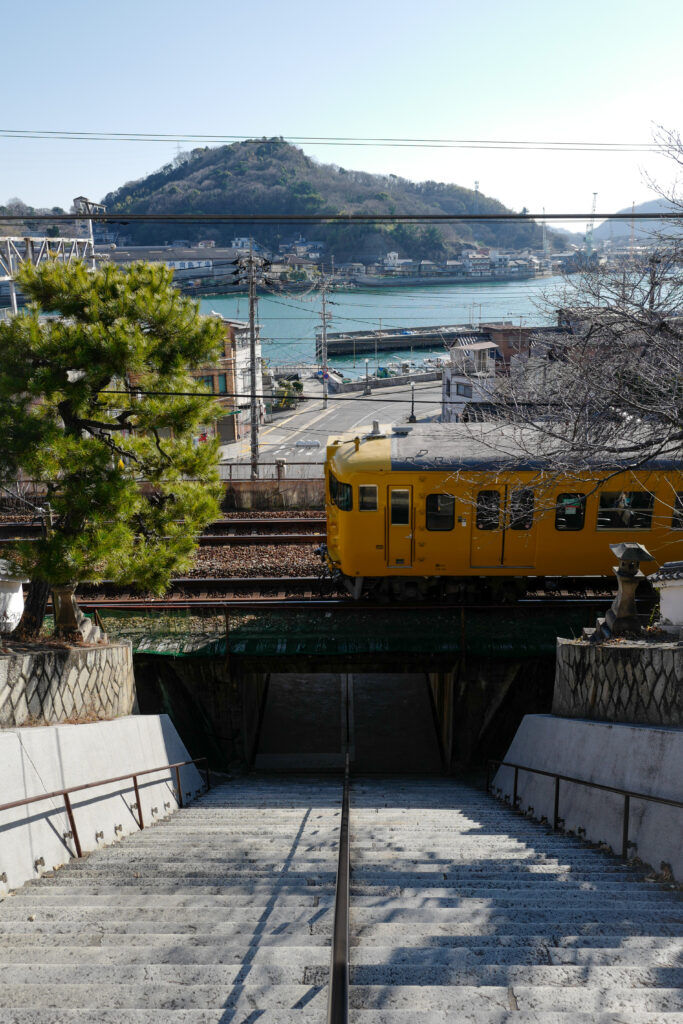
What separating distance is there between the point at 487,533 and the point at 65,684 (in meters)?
6.97

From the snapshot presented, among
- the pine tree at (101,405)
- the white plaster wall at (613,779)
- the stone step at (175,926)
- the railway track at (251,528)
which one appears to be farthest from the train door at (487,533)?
the stone step at (175,926)

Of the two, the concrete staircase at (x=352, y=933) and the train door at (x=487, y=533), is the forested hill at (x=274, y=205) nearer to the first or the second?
the train door at (x=487, y=533)

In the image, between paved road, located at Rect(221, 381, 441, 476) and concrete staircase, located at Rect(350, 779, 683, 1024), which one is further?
paved road, located at Rect(221, 381, 441, 476)

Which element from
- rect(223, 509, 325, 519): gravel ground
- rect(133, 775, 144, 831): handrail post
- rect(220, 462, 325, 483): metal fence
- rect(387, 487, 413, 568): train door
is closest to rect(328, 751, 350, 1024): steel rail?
rect(133, 775, 144, 831): handrail post

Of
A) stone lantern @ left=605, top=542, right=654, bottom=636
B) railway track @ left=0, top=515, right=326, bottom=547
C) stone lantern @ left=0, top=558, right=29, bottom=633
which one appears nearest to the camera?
stone lantern @ left=605, top=542, right=654, bottom=636

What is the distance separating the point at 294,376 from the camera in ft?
244

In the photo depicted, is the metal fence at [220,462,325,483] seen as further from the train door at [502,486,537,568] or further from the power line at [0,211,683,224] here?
the power line at [0,211,683,224]

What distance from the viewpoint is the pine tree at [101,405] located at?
8969 mm

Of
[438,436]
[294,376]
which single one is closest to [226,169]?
[294,376]

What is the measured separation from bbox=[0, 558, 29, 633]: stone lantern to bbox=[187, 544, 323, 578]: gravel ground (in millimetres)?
4212

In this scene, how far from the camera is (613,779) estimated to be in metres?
7.77

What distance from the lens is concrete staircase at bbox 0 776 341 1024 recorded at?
3645 mm

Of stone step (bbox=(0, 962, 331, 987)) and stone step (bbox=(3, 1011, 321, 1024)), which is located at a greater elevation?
stone step (bbox=(3, 1011, 321, 1024))

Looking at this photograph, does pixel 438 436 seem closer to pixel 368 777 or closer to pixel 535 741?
pixel 535 741
